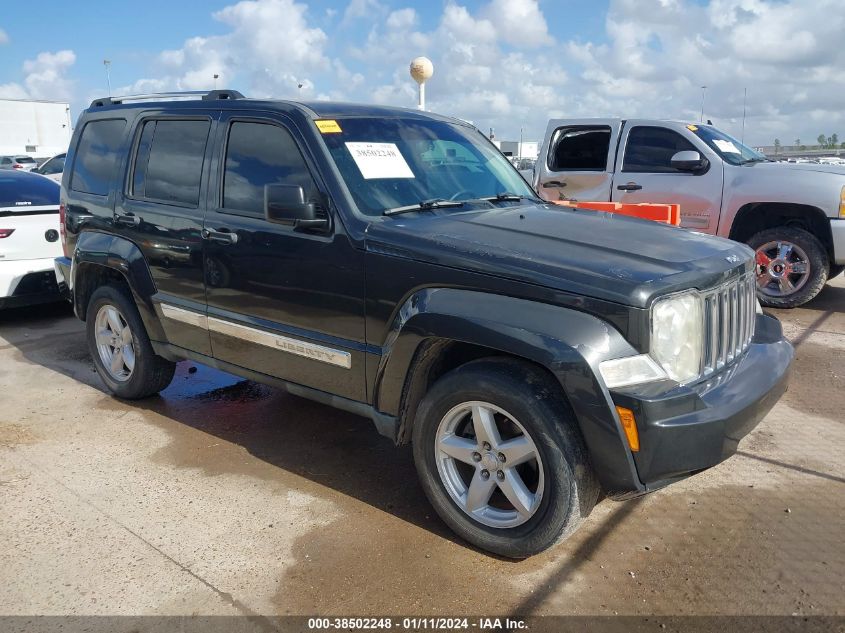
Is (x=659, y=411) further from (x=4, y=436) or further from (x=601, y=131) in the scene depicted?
(x=601, y=131)

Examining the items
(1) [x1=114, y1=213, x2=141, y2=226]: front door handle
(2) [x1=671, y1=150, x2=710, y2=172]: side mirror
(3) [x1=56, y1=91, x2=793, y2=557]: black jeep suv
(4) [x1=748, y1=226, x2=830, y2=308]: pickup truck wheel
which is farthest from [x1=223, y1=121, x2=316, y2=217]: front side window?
(4) [x1=748, y1=226, x2=830, y2=308]: pickup truck wheel

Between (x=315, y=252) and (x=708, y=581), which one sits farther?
(x=315, y=252)

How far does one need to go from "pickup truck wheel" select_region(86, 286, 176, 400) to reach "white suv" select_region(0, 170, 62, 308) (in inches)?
81.0

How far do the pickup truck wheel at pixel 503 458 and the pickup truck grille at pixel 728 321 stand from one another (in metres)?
0.69

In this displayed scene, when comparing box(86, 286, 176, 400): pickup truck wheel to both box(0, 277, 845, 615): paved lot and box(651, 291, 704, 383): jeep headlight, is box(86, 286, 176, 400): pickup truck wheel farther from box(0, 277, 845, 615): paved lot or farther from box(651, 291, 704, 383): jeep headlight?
box(651, 291, 704, 383): jeep headlight

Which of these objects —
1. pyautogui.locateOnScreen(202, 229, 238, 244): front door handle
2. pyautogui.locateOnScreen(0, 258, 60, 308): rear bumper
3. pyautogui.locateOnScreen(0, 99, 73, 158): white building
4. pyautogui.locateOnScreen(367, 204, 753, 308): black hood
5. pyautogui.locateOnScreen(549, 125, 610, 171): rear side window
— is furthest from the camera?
pyautogui.locateOnScreen(0, 99, 73, 158): white building

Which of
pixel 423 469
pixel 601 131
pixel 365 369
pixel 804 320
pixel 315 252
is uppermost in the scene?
pixel 601 131

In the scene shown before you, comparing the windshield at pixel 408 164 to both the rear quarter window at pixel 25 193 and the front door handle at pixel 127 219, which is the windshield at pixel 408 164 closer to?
the front door handle at pixel 127 219

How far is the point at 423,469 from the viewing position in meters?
3.25

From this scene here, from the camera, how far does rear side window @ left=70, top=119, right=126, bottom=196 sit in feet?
15.8

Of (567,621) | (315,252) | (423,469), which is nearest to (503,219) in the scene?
(315,252)

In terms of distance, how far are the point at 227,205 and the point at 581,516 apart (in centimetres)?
253

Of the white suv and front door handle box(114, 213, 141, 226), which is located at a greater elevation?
front door handle box(114, 213, 141, 226)

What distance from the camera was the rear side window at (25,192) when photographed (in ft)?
22.7
